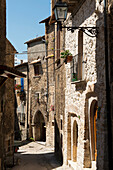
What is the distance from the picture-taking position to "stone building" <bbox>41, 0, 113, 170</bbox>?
7.30 m

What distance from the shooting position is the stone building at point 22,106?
90.7 feet

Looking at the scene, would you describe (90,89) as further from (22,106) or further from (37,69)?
(22,106)

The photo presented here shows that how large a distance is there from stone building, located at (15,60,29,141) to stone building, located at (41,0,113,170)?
1502cm

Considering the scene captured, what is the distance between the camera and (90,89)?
8.67 metres

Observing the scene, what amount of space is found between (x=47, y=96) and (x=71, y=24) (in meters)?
12.5

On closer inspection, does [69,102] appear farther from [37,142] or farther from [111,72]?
[37,142]

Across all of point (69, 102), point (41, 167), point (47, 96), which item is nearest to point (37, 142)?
point (47, 96)

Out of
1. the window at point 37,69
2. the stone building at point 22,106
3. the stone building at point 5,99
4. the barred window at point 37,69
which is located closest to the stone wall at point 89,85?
the stone building at point 5,99

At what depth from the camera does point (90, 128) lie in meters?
9.07

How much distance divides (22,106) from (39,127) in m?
A: 3.41

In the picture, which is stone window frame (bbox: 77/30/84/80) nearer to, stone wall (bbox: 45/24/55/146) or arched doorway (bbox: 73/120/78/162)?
arched doorway (bbox: 73/120/78/162)

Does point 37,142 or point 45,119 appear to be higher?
point 45,119

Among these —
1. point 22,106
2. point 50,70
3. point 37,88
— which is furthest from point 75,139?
point 22,106

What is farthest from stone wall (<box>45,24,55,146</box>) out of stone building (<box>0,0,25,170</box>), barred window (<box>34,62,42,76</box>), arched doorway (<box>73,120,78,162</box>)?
arched doorway (<box>73,120,78,162</box>)
